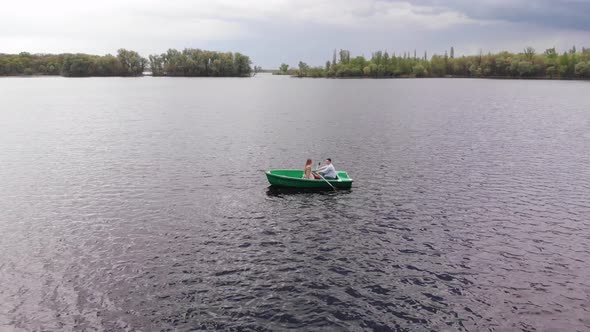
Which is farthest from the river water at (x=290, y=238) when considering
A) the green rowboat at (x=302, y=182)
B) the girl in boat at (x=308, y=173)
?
the girl in boat at (x=308, y=173)

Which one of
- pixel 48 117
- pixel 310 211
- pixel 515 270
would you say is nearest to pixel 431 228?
pixel 515 270

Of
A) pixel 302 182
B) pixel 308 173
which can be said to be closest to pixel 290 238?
A: pixel 302 182

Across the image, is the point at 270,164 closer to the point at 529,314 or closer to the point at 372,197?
the point at 372,197

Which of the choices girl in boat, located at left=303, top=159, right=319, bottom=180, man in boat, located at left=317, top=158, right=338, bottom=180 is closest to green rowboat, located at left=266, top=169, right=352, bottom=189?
man in boat, located at left=317, top=158, right=338, bottom=180

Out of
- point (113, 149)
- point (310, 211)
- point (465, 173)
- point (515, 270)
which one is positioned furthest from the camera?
point (113, 149)

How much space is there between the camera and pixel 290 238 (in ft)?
93.6

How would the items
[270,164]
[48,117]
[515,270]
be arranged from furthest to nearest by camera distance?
[48,117], [270,164], [515,270]

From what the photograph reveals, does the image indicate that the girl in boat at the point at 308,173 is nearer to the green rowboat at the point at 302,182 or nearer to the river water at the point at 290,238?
the green rowboat at the point at 302,182

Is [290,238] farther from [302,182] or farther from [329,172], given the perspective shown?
[329,172]

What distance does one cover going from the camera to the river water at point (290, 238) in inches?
797

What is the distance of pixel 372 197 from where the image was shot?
1478 inches

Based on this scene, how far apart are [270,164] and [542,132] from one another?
5286 cm

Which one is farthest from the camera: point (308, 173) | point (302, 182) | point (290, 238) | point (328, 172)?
point (308, 173)

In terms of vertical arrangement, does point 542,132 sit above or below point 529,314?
above
